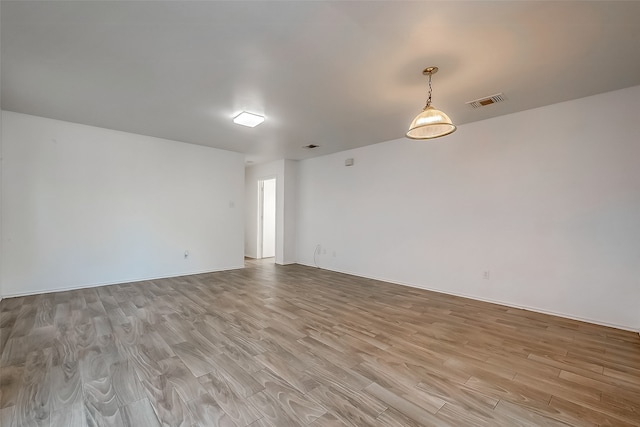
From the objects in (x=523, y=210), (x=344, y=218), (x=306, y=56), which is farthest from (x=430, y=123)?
(x=344, y=218)

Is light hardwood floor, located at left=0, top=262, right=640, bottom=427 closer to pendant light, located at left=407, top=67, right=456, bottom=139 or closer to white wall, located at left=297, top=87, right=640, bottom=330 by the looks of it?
white wall, located at left=297, top=87, right=640, bottom=330

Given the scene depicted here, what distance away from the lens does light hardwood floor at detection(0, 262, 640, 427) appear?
159cm

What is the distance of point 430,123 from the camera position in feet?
7.63

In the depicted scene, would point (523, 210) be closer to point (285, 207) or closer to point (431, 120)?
point (431, 120)

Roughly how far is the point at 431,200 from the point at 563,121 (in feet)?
6.23

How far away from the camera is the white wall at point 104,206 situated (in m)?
3.75

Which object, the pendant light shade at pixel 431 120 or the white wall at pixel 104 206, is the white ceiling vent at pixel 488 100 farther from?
the white wall at pixel 104 206

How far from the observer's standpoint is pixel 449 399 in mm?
1729

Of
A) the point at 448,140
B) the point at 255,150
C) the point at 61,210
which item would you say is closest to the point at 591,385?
the point at 448,140

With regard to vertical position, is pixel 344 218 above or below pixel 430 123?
below

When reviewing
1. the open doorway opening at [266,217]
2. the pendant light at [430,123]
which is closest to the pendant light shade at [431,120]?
the pendant light at [430,123]

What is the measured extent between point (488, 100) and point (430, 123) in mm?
1510

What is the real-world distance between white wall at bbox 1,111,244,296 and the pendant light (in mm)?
4450

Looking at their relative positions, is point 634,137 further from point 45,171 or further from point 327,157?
point 45,171
